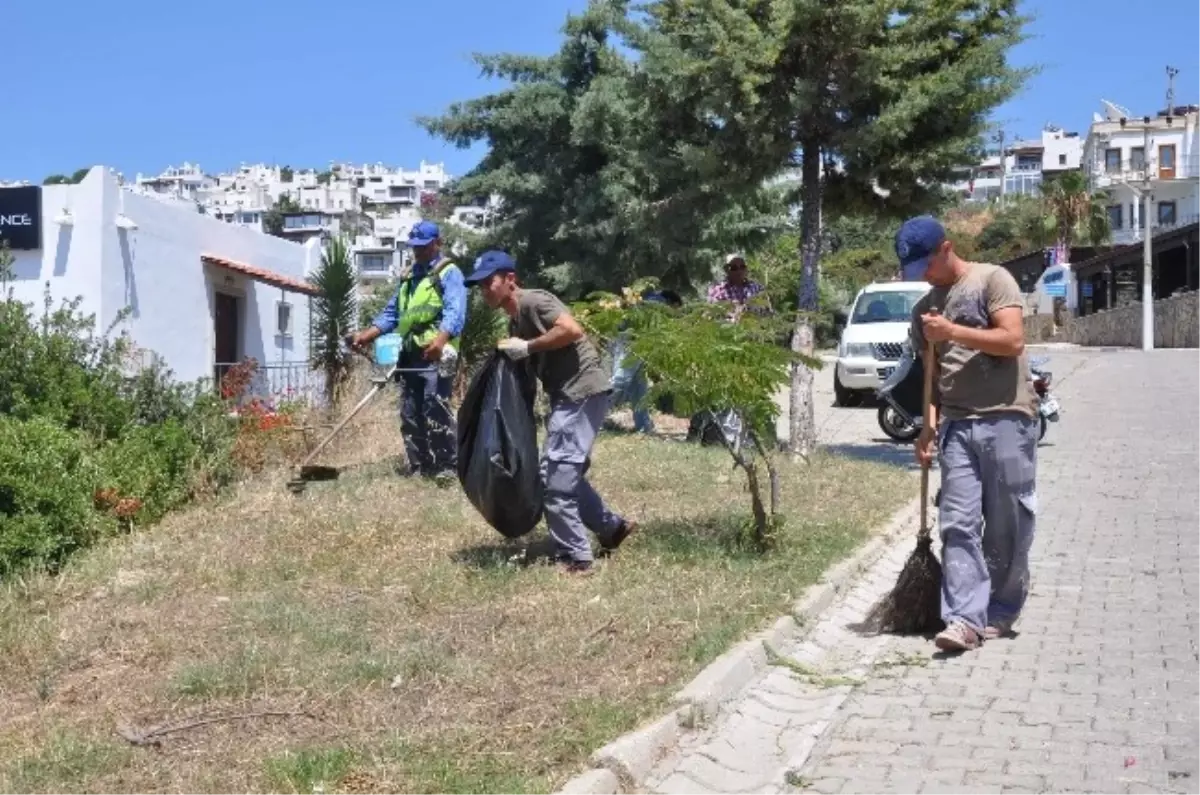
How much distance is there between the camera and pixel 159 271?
Result: 1764cm

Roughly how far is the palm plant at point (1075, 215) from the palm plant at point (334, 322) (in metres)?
54.8

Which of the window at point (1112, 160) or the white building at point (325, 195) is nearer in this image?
the window at point (1112, 160)

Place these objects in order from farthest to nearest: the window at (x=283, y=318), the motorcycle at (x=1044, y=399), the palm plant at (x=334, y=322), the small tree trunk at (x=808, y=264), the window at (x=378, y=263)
→ 1. the window at (x=378, y=263)
2. the window at (x=283, y=318)
3. the palm plant at (x=334, y=322)
4. the motorcycle at (x=1044, y=399)
5. the small tree trunk at (x=808, y=264)

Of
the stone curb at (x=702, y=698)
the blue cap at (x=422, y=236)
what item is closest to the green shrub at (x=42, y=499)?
the blue cap at (x=422, y=236)

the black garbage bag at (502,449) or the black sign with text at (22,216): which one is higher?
the black sign with text at (22,216)

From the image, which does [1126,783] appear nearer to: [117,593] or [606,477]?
[117,593]

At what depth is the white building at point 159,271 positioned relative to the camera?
1630 cm

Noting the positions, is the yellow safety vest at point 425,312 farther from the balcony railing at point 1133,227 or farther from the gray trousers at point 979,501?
the balcony railing at point 1133,227

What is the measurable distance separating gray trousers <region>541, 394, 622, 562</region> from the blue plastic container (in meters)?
2.53

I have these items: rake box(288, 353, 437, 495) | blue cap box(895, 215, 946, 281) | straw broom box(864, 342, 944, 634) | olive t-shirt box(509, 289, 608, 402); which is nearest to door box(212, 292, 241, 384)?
rake box(288, 353, 437, 495)

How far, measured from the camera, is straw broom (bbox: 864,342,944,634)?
6594 mm

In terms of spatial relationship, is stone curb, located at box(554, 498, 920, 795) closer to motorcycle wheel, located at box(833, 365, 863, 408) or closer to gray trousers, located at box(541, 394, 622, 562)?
gray trousers, located at box(541, 394, 622, 562)

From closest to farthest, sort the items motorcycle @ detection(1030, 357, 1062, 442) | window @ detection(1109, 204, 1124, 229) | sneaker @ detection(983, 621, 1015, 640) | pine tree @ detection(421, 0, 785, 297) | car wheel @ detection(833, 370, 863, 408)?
sneaker @ detection(983, 621, 1015, 640) < motorcycle @ detection(1030, 357, 1062, 442) < pine tree @ detection(421, 0, 785, 297) < car wheel @ detection(833, 370, 863, 408) < window @ detection(1109, 204, 1124, 229)

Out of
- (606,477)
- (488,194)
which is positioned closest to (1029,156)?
(488,194)
